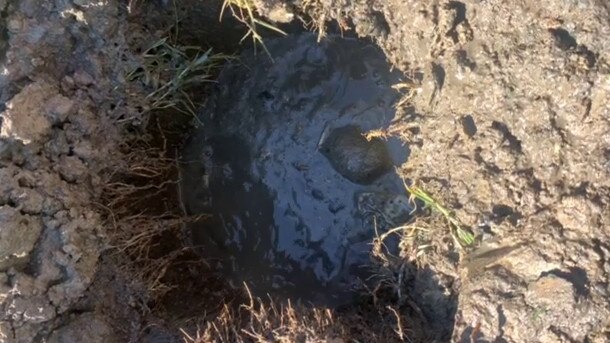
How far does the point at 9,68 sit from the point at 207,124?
820 millimetres

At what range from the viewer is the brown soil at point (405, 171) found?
73.2 inches

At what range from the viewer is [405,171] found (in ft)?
7.45

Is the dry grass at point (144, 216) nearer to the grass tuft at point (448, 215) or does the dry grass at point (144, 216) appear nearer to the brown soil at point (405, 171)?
the brown soil at point (405, 171)

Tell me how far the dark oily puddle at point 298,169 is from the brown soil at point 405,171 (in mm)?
175

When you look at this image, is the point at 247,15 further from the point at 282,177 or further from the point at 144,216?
the point at 144,216

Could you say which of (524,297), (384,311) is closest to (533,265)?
(524,297)

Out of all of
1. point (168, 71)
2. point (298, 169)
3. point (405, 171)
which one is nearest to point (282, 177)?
point (298, 169)

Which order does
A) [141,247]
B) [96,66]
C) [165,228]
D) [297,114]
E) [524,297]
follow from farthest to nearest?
[297,114] < [165,228] < [141,247] < [96,66] < [524,297]

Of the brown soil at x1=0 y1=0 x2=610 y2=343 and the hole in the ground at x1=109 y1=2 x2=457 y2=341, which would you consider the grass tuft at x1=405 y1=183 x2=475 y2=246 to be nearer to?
the brown soil at x1=0 y1=0 x2=610 y2=343

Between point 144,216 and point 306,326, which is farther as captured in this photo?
point 144,216

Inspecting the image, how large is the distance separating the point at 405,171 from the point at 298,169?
437 millimetres

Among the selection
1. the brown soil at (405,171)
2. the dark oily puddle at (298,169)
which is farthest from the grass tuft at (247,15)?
the dark oily puddle at (298,169)

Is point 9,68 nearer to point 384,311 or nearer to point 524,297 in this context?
point 384,311

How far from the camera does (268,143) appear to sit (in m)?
2.53
